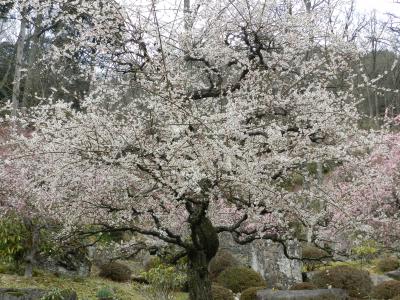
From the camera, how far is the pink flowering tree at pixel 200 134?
16.4 ft

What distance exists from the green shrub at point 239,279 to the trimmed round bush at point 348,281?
1.76m

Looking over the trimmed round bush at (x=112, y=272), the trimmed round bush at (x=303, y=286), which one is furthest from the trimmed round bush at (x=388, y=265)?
the trimmed round bush at (x=112, y=272)

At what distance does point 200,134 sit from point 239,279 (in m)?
8.97

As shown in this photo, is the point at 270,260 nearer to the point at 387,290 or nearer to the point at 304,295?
the point at 387,290

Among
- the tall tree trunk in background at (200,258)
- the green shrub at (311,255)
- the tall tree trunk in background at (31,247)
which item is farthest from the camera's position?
the green shrub at (311,255)

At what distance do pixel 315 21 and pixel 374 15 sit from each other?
21.3 m

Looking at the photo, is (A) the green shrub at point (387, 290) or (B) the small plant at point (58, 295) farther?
(A) the green shrub at point (387, 290)

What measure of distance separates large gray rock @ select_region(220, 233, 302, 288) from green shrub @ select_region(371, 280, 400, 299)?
70.4 inches

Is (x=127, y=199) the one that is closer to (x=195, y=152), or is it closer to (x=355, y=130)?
(x=195, y=152)

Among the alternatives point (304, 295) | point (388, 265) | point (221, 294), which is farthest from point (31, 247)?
→ point (388, 265)

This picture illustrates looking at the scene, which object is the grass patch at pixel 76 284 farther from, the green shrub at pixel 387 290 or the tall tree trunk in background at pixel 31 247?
the green shrub at pixel 387 290

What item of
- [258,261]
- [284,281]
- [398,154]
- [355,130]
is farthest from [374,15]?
[355,130]

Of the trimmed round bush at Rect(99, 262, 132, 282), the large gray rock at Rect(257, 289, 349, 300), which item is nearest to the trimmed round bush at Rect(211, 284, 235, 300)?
the large gray rock at Rect(257, 289, 349, 300)

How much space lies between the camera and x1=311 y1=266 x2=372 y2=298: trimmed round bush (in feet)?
37.7
